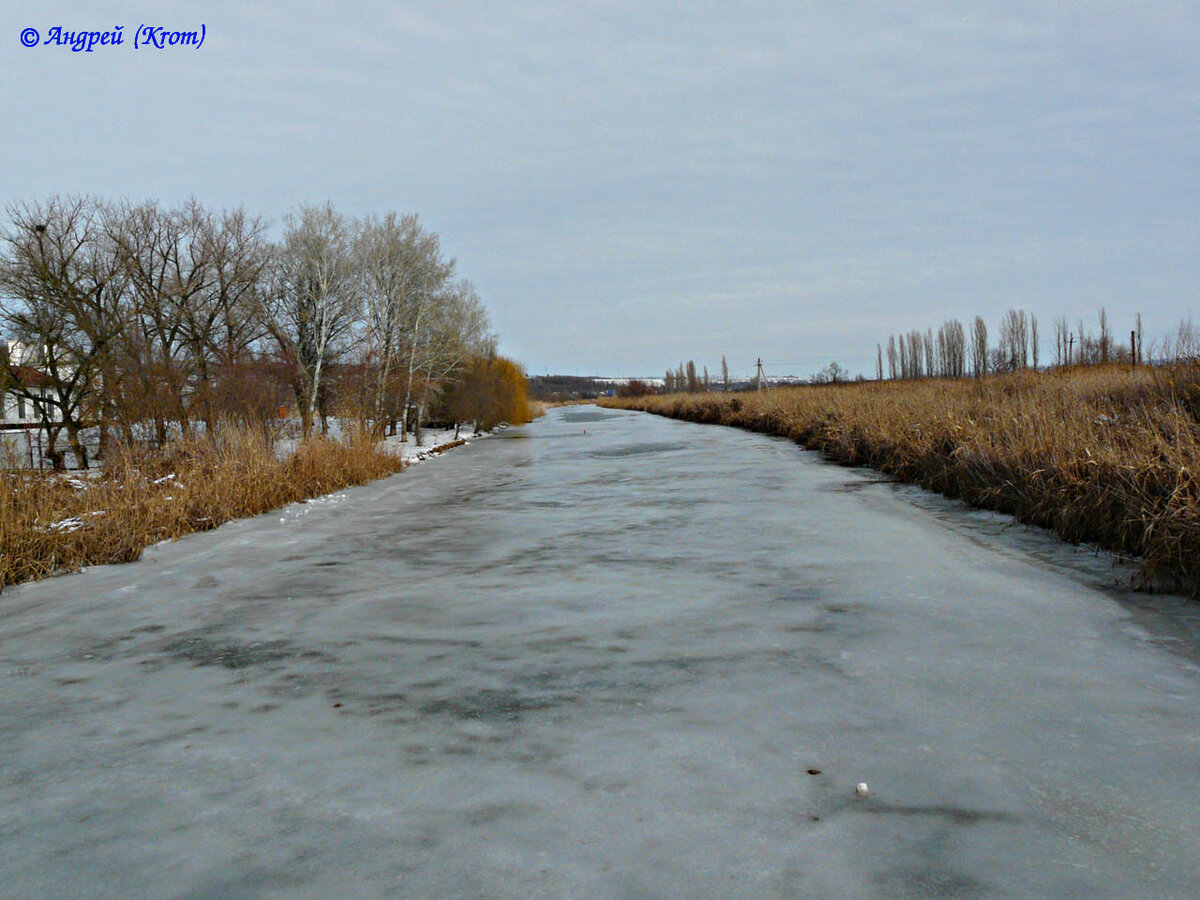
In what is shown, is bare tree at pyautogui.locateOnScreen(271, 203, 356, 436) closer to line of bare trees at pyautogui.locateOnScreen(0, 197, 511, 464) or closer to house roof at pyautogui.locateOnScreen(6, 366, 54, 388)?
line of bare trees at pyautogui.locateOnScreen(0, 197, 511, 464)

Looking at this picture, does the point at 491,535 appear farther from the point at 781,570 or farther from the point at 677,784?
the point at 677,784

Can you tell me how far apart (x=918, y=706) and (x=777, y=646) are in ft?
3.21

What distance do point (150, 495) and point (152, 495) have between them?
43 mm

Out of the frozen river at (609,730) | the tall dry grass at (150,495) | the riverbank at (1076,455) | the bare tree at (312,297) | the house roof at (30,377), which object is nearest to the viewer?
the frozen river at (609,730)

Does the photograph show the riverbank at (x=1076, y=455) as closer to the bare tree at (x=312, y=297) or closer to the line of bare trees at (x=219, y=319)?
the line of bare trees at (x=219, y=319)

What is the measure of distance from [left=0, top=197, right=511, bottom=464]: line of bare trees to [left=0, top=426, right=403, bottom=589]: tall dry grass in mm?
5449

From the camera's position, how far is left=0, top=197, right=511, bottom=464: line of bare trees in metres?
21.5

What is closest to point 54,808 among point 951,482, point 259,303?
point 951,482

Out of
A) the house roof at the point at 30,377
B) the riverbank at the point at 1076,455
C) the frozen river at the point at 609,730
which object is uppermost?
the house roof at the point at 30,377

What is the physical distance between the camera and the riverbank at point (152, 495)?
714 cm

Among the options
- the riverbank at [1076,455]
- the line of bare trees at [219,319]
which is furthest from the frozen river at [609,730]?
the line of bare trees at [219,319]

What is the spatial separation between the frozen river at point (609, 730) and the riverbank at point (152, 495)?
0.60 meters

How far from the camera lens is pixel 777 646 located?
4250 millimetres

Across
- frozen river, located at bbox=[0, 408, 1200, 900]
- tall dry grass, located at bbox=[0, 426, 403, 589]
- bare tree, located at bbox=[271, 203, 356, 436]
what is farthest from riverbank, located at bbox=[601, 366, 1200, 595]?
bare tree, located at bbox=[271, 203, 356, 436]
